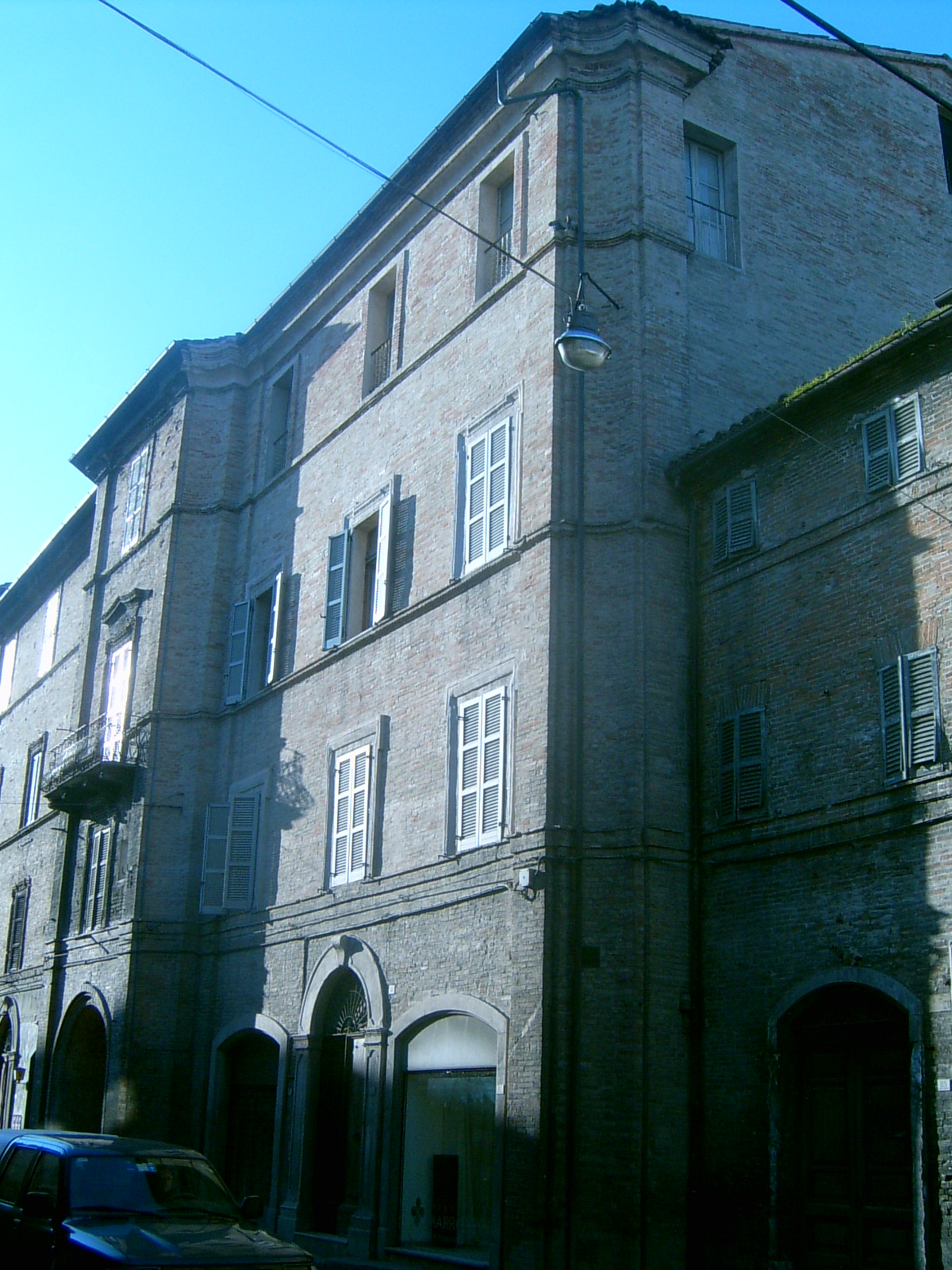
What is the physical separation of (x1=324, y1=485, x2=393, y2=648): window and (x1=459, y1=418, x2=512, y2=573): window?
1.91 meters

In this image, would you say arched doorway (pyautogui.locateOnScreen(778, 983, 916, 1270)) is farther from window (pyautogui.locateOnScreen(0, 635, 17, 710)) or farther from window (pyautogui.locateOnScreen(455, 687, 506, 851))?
window (pyautogui.locateOnScreen(0, 635, 17, 710))

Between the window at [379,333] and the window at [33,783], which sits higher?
the window at [379,333]

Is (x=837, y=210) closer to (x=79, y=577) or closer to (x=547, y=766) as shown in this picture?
(x=547, y=766)

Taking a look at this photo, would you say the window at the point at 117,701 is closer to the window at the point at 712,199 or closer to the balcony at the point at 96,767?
the balcony at the point at 96,767

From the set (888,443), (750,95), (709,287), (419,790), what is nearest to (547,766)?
(419,790)

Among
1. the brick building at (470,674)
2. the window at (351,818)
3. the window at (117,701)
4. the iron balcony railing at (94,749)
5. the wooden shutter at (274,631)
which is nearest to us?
the brick building at (470,674)

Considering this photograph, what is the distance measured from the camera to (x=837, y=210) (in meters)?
19.4

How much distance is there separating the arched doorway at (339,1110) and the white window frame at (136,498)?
1131 centimetres

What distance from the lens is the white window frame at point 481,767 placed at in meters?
15.6

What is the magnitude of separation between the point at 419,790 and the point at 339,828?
82.8 inches

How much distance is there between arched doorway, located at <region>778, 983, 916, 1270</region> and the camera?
11.9 meters

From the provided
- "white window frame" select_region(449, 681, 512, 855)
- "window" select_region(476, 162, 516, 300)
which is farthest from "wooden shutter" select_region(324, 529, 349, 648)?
"window" select_region(476, 162, 516, 300)

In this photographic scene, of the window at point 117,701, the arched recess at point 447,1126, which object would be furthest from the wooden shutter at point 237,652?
the arched recess at point 447,1126

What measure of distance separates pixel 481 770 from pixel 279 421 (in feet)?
33.6
